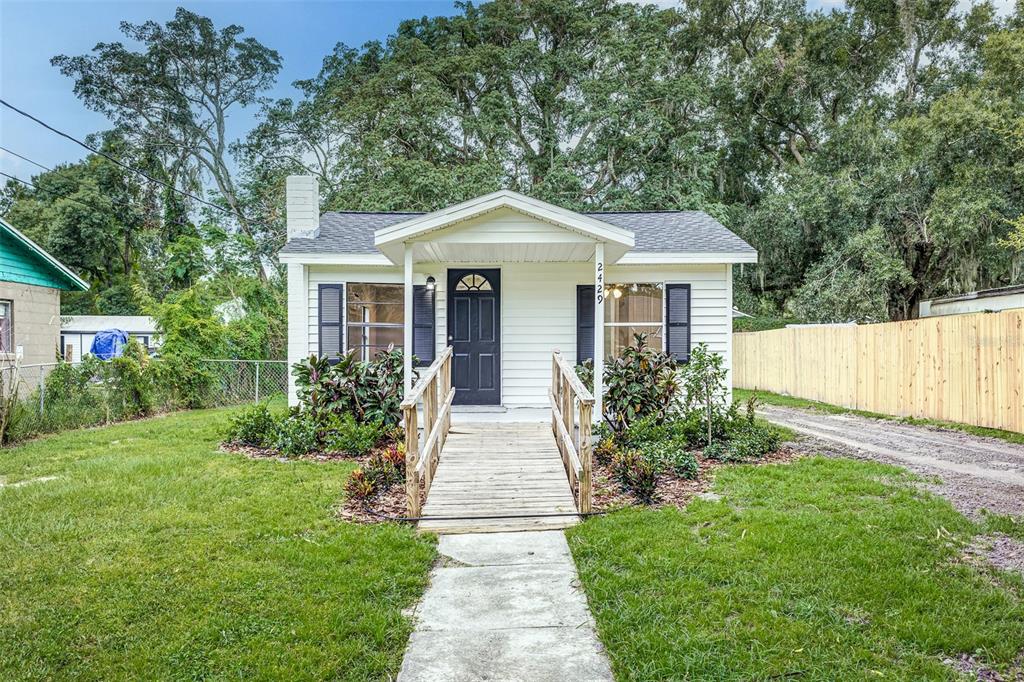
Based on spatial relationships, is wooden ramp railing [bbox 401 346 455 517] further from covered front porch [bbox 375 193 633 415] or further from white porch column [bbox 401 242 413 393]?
covered front porch [bbox 375 193 633 415]

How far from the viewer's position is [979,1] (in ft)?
63.8

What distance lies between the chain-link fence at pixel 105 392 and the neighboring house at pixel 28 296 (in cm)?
63

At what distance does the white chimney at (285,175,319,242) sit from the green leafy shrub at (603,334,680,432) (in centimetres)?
544

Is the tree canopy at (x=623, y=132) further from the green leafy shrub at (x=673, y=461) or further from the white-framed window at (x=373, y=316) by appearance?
the green leafy shrub at (x=673, y=461)

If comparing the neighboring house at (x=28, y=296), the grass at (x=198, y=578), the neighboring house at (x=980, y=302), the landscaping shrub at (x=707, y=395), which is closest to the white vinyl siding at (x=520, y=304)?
the landscaping shrub at (x=707, y=395)

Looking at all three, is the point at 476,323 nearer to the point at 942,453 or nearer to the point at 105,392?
the point at 942,453

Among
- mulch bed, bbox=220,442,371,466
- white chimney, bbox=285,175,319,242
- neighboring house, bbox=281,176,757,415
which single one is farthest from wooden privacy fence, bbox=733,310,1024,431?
white chimney, bbox=285,175,319,242

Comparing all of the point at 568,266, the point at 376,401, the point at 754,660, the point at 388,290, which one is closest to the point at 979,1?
the point at 568,266

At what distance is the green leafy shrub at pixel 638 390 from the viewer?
734 centimetres

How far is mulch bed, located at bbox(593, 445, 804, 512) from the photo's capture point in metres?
5.12

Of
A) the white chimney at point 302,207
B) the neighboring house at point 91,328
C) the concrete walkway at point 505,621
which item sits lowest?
the concrete walkway at point 505,621

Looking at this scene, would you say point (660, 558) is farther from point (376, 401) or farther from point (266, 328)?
point (266, 328)

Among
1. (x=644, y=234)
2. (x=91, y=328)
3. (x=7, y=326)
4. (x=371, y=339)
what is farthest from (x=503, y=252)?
(x=91, y=328)

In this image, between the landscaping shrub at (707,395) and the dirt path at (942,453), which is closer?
the dirt path at (942,453)
